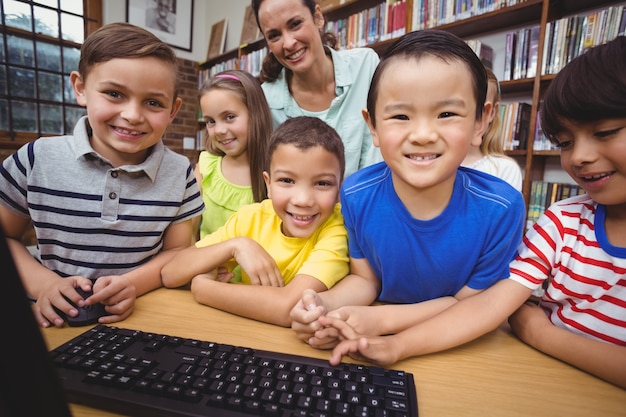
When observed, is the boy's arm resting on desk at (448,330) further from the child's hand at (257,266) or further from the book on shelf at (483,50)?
the book on shelf at (483,50)

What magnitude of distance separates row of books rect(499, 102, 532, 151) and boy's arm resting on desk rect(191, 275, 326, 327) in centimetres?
213

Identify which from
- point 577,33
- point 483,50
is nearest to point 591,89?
point 577,33

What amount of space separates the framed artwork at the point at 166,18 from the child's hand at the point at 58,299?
13.7 ft

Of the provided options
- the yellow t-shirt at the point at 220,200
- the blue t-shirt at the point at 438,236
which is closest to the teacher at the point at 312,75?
the yellow t-shirt at the point at 220,200

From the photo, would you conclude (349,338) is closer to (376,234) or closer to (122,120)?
(376,234)

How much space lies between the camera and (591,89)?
2.36 feet

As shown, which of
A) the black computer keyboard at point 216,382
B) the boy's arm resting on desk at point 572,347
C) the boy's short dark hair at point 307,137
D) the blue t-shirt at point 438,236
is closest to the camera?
the black computer keyboard at point 216,382

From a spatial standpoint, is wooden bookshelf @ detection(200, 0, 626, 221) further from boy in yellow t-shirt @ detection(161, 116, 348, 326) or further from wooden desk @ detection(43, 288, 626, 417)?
wooden desk @ detection(43, 288, 626, 417)

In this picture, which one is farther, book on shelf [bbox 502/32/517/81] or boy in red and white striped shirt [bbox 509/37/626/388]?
book on shelf [bbox 502/32/517/81]

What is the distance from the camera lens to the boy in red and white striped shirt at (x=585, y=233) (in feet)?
2.30

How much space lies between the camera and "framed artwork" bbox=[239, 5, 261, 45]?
4.20 meters

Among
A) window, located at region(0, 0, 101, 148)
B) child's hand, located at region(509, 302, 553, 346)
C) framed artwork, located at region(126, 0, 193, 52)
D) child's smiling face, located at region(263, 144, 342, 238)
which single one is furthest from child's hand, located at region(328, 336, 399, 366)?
framed artwork, located at region(126, 0, 193, 52)

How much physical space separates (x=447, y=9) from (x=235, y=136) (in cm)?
188

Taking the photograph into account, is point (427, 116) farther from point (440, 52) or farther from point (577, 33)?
point (577, 33)
